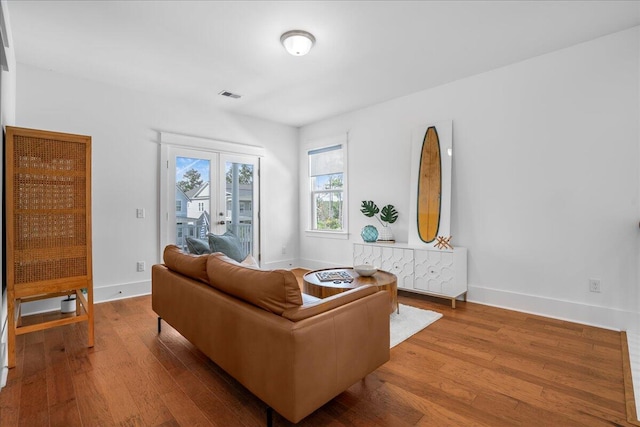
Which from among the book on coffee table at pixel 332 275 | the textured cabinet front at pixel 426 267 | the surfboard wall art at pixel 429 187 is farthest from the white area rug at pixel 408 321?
the surfboard wall art at pixel 429 187

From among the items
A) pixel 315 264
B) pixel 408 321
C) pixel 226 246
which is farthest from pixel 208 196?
pixel 408 321

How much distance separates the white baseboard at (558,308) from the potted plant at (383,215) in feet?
3.93

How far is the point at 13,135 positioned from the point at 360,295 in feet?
8.38

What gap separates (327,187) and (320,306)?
3964mm

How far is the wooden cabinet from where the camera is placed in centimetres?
217

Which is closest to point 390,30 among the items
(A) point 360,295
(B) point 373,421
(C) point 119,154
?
(A) point 360,295

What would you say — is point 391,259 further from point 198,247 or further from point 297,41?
point 297,41

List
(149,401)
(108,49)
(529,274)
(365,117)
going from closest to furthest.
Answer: (149,401) < (108,49) < (529,274) < (365,117)

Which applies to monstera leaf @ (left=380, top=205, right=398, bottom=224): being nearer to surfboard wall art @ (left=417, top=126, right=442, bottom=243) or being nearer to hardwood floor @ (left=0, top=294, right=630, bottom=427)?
surfboard wall art @ (left=417, top=126, right=442, bottom=243)

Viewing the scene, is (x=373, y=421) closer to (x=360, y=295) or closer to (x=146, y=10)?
(x=360, y=295)

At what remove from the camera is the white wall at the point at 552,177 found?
9.16ft

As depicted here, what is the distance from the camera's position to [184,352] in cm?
241

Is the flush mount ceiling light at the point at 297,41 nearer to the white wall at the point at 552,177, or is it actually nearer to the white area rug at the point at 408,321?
the white wall at the point at 552,177

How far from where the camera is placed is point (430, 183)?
3918 mm
